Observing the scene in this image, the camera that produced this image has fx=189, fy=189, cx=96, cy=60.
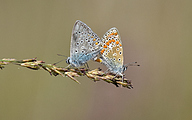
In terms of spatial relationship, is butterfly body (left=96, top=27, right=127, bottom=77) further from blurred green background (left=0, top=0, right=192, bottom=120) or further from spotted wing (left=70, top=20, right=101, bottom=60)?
blurred green background (left=0, top=0, right=192, bottom=120)

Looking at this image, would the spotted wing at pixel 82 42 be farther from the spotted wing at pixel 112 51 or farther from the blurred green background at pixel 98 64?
the blurred green background at pixel 98 64

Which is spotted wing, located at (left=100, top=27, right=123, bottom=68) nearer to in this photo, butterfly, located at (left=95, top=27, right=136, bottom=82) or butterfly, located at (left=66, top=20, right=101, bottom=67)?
butterfly, located at (left=95, top=27, right=136, bottom=82)

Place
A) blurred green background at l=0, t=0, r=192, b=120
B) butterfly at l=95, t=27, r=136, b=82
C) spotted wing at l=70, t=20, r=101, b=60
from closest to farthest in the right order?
spotted wing at l=70, t=20, r=101, b=60 < butterfly at l=95, t=27, r=136, b=82 < blurred green background at l=0, t=0, r=192, b=120

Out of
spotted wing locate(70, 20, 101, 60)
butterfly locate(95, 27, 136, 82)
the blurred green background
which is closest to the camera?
spotted wing locate(70, 20, 101, 60)

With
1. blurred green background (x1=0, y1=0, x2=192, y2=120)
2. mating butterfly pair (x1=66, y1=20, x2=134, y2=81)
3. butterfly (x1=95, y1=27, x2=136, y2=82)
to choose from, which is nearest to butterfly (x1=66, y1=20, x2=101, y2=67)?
mating butterfly pair (x1=66, y1=20, x2=134, y2=81)

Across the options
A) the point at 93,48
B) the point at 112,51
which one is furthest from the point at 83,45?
the point at 112,51

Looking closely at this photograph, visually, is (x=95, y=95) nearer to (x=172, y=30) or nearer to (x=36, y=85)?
(x=36, y=85)

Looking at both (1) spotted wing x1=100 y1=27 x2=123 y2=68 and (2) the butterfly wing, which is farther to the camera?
(1) spotted wing x1=100 y1=27 x2=123 y2=68
